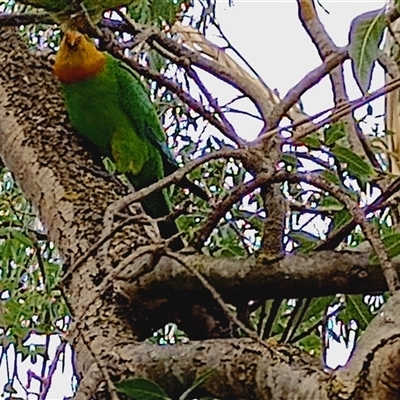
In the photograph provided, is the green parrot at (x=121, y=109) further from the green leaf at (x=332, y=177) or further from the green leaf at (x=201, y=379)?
the green leaf at (x=201, y=379)

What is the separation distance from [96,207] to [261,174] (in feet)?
0.88

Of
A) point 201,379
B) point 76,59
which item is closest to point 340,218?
point 201,379

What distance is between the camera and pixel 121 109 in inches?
71.0

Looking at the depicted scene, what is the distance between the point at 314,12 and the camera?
128 centimetres

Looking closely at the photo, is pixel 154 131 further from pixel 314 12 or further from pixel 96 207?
pixel 96 207

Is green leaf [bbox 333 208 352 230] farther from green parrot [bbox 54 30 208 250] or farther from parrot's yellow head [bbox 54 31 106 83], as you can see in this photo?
parrot's yellow head [bbox 54 31 106 83]

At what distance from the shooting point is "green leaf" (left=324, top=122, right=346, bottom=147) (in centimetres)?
114

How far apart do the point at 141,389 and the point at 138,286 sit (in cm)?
20

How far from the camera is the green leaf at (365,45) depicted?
73 cm

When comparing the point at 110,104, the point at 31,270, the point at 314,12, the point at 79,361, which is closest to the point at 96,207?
the point at 79,361

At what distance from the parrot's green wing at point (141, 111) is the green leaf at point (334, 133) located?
2.15 feet

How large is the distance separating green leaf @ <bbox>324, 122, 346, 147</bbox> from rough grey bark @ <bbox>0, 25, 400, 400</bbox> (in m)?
0.29

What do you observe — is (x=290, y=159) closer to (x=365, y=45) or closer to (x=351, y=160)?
(x=351, y=160)

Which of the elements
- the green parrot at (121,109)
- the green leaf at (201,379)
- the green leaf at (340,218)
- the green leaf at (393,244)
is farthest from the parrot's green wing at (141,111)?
the green leaf at (201,379)
